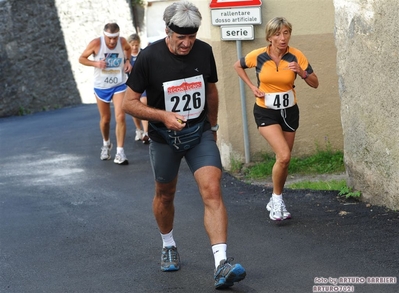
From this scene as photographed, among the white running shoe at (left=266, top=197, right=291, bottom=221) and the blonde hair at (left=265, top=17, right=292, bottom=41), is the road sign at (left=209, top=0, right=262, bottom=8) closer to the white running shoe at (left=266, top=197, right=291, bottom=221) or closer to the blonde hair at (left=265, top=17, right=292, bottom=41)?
the blonde hair at (left=265, top=17, right=292, bottom=41)

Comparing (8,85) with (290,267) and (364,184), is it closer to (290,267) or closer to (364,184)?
(364,184)

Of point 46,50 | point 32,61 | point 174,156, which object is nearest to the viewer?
point 174,156

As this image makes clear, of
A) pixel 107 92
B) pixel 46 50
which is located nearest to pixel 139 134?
pixel 107 92

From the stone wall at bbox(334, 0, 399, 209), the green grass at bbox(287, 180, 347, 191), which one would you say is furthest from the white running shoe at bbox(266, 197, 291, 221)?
the green grass at bbox(287, 180, 347, 191)

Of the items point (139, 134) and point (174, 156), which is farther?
point (139, 134)

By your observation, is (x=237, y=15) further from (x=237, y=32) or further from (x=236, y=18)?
(x=237, y=32)

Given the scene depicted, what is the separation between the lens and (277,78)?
7883mm

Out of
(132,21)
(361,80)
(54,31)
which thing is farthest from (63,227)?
(132,21)

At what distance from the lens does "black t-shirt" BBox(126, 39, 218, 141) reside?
19.8 ft

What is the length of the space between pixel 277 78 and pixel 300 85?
273 centimetres

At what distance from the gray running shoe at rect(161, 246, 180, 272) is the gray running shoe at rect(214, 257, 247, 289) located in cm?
74

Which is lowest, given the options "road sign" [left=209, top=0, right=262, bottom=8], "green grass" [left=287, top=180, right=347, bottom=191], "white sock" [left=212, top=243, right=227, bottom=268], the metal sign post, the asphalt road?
"green grass" [left=287, top=180, right=347, bottom=191]

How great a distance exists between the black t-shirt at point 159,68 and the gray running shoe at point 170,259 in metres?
1.19

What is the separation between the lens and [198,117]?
20.5 feet
